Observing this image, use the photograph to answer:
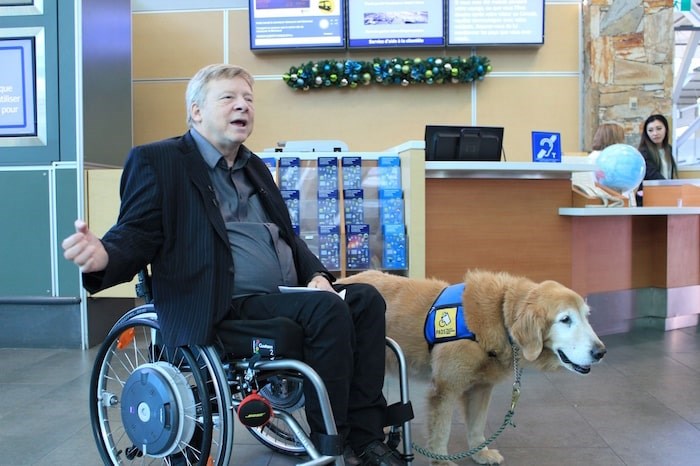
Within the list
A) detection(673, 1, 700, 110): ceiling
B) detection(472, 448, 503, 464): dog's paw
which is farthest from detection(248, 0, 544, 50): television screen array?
detection(472, 448, 503, 464): dog's paw

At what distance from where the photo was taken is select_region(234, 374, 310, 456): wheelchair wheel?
186 centimetres

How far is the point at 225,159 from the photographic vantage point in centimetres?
198

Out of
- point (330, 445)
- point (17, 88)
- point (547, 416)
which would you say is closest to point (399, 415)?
point (330, 445)

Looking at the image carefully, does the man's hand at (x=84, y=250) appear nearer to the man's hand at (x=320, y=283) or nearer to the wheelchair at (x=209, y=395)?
the wheelchair at (x=209, y=395)

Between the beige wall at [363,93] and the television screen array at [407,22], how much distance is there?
0.20m

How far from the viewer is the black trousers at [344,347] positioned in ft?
5.47

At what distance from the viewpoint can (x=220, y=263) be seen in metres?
1.74

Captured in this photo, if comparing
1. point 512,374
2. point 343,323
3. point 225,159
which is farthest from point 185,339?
point 512,374

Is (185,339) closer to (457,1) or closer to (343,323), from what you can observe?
(343,323)

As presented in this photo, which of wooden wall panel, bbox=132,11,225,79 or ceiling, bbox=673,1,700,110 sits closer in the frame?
wooden wall panel, bbox=132,11,225,79

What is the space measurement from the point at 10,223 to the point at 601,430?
3.74m

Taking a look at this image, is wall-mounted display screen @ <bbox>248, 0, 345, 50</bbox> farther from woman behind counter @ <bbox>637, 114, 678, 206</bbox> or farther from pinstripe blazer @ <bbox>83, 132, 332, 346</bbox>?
pinstripe blazer @ <bbox>83, 132, 332, 346</bbox>

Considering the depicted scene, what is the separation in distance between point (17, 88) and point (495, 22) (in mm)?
4491

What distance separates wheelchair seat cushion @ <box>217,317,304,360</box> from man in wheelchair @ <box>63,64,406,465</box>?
0.10ft
